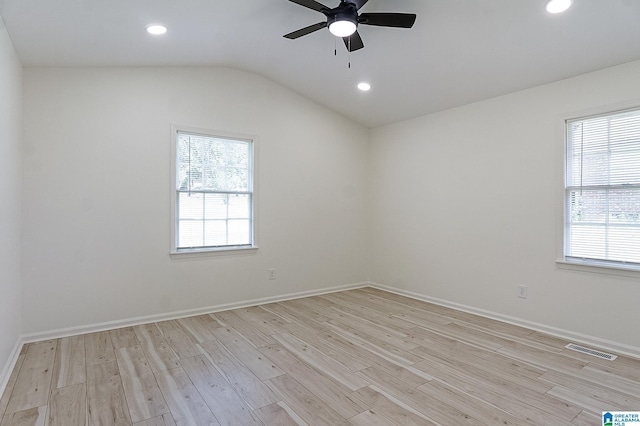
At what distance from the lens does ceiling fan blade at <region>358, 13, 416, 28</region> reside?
2.54 m

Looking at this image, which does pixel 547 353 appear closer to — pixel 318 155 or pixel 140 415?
pixel 140 415

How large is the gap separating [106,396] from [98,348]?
39.5 inches

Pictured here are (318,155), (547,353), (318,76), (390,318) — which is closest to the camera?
(547,353)

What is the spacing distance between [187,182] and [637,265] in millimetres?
4560

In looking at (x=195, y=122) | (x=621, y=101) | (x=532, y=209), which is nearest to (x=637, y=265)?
(x=532, y=209)

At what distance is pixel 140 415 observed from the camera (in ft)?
7.29

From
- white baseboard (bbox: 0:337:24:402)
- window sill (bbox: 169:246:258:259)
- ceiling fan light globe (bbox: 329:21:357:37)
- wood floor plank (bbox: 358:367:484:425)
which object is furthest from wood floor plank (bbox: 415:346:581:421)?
white baseboard (bbox: 0:337:24:402)

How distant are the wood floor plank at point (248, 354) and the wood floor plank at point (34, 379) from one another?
1334mm

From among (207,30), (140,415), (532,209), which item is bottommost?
(140,415)

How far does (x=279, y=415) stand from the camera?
2225mm

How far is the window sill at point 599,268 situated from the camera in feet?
10.5

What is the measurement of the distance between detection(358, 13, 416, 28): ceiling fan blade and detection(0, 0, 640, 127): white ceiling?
1.23 ft

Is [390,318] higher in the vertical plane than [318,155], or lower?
lower

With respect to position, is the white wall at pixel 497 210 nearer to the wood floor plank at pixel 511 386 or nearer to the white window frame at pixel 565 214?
the white window frame at pixel 565 214
